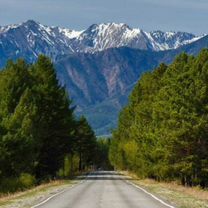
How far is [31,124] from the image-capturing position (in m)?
60.3

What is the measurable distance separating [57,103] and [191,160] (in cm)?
2396

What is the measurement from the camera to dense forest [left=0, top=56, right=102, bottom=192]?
54375mm

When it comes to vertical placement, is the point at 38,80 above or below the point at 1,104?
above

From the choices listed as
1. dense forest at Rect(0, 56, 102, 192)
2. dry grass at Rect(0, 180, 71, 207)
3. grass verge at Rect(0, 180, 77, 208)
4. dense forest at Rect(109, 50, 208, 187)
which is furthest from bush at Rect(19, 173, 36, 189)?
dense forest at Rect(109, 50, 208, 187)

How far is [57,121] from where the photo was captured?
70625 millimetres

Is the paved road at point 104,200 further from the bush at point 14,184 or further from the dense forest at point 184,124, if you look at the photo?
the bush at point 14,184

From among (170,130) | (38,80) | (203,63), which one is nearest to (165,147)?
(170,130)

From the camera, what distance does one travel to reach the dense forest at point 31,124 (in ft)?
178

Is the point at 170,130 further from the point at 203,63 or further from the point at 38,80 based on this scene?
the point at 38,80

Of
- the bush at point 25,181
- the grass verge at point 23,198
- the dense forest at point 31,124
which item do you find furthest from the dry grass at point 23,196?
the bush at point 25,181

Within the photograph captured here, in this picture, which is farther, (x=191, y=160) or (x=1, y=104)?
(x=1, y=104)

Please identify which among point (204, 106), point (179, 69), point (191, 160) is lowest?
point (191, 160)

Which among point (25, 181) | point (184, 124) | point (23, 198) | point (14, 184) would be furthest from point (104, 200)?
point (25, 181)

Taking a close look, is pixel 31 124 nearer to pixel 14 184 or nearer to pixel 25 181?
pixel 25 181
